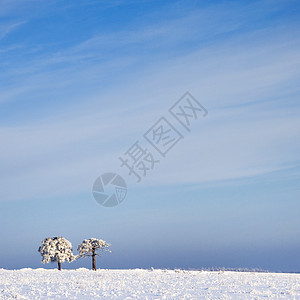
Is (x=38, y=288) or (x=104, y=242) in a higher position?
(x=104, y=242)

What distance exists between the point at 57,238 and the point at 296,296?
48233 mm

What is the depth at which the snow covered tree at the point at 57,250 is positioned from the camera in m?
65.6

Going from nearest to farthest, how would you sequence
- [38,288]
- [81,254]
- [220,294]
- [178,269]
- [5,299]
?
[5,299] < [220,294] < [38,288] < [178,269] < [81,254]

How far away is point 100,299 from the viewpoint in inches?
935

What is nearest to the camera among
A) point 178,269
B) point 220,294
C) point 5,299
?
point 5,299

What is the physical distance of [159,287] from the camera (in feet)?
94.8

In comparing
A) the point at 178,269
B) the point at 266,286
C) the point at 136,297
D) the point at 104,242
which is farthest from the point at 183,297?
the point at 104,242

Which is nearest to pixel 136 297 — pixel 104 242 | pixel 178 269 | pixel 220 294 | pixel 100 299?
pixel 100 299

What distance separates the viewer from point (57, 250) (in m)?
66.4

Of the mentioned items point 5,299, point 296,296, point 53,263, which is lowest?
point 296,296

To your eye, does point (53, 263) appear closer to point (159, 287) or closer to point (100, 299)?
point (159, 287)

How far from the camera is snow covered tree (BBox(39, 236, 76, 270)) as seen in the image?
6556 cm

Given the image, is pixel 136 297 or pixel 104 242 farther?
pixel 104 242

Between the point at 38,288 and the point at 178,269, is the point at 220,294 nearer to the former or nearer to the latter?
the point at 38,288
